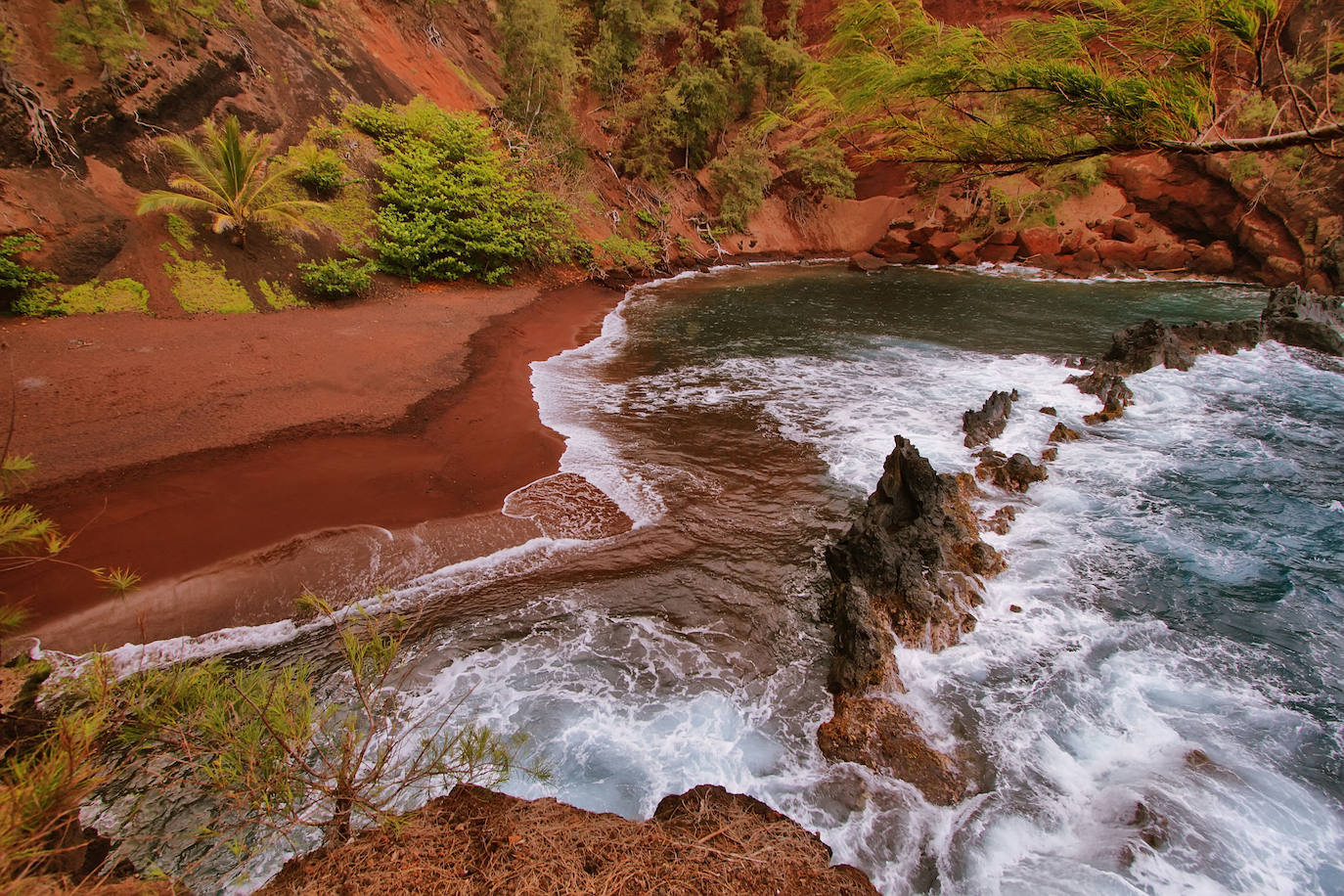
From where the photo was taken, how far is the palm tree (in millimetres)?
10742

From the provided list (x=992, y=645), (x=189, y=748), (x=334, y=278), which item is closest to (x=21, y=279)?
(x=334, y=278)

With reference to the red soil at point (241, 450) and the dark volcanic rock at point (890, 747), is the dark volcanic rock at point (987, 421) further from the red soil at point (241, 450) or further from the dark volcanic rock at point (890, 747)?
the red soil at point (241, 450)

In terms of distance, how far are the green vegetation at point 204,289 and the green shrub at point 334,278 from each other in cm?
126

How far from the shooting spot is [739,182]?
25.1m

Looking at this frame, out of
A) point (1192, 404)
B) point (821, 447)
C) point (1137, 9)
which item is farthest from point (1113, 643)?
point (1192, 404)

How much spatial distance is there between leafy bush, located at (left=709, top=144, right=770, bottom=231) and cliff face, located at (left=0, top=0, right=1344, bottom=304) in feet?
2.35

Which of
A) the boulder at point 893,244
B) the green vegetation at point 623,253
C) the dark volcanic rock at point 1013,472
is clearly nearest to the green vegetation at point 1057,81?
the dark volcanic rock at point 1013,472

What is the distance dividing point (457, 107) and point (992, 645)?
2350cm

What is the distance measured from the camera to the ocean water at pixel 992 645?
370cm

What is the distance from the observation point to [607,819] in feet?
9.09

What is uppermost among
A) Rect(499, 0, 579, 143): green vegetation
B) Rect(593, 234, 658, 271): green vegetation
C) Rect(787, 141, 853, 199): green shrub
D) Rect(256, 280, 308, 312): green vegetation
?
Rect(499, 0, 579, 143): green vegetation

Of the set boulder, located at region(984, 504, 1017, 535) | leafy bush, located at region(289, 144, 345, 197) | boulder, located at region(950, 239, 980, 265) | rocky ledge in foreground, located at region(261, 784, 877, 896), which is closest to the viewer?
rocky ledge in foreground, located at region(261, 784, 877, 896)

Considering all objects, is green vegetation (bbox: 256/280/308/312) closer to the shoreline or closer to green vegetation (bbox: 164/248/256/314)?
green vegetation (bbox: 164/248/256/314)

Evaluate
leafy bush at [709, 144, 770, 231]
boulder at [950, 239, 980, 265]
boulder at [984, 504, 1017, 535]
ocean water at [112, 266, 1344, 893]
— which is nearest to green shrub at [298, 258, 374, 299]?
ocean water at [112, 266, 1344, 893]
